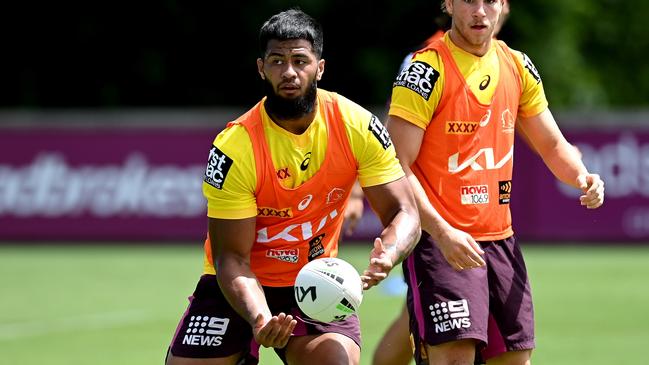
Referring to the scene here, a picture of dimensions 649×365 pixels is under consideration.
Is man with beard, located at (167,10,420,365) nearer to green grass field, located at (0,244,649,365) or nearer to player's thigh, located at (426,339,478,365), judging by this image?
player's thigh, located at (426,339,478,365)

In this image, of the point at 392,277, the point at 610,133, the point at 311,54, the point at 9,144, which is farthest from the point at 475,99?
the point at 9,144

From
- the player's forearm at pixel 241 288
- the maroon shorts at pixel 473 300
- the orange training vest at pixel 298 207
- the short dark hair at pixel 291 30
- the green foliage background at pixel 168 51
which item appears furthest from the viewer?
the green foliage background at pixel 168 51

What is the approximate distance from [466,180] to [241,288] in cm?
153

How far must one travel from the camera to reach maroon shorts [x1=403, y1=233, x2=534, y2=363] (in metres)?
7.18

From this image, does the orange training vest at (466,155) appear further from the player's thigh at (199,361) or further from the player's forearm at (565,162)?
the player's thigh at (199,361)

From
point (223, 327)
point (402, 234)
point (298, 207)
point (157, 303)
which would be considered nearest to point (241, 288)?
point (223, 327)

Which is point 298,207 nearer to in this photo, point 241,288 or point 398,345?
point 241,288

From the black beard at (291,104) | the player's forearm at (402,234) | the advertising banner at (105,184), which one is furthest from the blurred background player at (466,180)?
the advertising banner at (105,184)

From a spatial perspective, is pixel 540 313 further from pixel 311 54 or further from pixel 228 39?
pixel 228 39

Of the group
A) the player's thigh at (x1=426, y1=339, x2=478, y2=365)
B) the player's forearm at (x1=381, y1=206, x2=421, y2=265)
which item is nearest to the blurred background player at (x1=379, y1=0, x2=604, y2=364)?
the player's thigh at (x1=426, y1=339, x2=478, y2=365)

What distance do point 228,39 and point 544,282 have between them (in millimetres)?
16263

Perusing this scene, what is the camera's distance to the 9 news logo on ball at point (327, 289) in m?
6.41

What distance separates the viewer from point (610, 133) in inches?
777

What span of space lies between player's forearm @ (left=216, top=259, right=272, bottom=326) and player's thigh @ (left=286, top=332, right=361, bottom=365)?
424 millimetres
